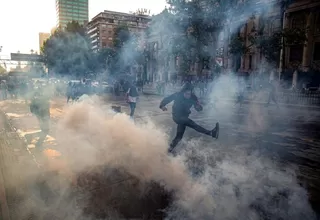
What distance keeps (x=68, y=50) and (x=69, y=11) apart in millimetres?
120124

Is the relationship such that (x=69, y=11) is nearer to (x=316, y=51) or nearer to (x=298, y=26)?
(x=298, y=26)

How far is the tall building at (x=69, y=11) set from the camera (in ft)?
497

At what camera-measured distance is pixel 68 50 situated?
168 feet

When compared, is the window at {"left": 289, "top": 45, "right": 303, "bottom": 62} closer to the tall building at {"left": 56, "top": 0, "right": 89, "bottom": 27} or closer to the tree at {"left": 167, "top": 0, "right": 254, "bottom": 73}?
the tree at {"left": 167, "top": 0, "right": 254, "bottom": 73}

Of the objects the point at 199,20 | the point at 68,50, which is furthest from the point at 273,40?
the point at 68,50

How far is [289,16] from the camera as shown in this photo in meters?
26.4

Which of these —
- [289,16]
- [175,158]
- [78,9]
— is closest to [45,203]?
[175,158]

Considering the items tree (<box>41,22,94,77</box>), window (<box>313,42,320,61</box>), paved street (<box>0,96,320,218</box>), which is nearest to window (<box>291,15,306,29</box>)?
window (<box>313,42,320,61</box>)

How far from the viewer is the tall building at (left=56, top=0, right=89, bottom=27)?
151625 mm

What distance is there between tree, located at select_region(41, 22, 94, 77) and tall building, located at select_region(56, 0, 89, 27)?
4170 inches

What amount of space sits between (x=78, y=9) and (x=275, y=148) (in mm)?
172266

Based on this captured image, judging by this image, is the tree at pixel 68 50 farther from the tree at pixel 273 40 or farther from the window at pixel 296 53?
the tree at pixel 273 40

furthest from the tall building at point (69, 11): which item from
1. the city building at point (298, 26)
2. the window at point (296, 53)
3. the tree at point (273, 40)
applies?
the tree at point (273, 40)

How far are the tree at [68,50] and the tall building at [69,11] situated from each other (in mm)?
105930
